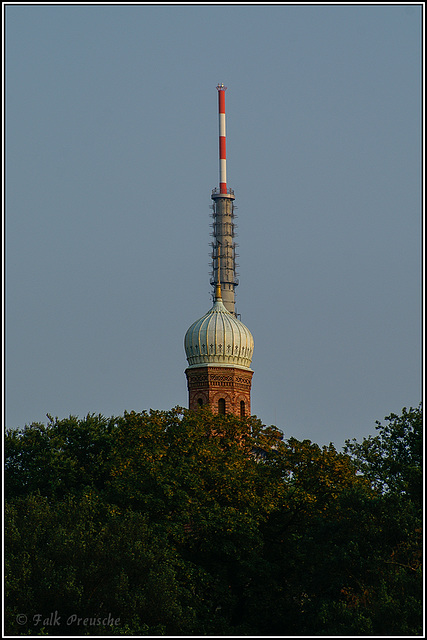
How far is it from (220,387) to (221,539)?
23.1 m

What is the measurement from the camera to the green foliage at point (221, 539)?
29000 millimetres

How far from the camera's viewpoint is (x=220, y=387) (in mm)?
60000

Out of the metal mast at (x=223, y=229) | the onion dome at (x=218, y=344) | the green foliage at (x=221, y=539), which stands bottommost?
the green foliage at (x=221, y=539)

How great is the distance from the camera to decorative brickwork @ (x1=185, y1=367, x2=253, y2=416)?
59344 millimetres

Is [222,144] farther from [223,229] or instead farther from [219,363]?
[219,363]

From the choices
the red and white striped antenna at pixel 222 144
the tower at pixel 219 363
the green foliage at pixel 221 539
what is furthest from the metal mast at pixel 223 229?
the green foliage at pixel 221 539

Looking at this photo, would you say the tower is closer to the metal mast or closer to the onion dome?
the onion dome

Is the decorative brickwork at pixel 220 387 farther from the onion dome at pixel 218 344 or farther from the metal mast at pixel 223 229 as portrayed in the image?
the metal mast at pixel 223 229

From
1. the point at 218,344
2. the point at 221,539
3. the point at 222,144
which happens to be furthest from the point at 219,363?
the point at 222,144

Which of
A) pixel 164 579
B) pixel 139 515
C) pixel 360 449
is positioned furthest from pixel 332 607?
pixel 360 449

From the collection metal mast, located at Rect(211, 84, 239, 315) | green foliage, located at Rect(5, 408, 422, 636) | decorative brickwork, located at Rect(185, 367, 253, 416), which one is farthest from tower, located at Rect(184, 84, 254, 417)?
metal mast, located at Rect(211, 84, 239, 315)

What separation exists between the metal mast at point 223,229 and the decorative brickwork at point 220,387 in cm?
4326

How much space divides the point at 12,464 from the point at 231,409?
12599 millimetres

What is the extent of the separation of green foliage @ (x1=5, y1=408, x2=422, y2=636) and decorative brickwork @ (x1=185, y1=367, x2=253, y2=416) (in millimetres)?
11903
